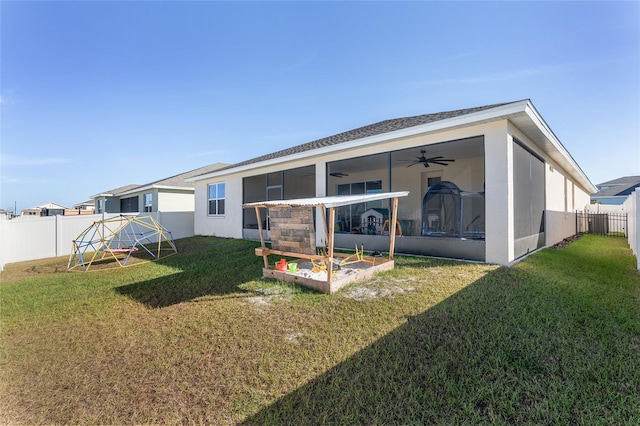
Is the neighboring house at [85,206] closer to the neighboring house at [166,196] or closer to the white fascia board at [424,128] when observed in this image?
the neighboring house at [166,196]

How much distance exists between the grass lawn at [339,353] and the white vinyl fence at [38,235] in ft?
26.7

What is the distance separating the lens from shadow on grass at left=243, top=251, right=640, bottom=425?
1.99 metres

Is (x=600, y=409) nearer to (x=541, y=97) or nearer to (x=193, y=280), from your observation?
(x=193, y=280)

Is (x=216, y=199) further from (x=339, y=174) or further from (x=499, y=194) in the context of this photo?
(x=499, y=194)

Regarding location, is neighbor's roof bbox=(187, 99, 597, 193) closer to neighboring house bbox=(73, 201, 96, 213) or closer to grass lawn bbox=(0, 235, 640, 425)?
grass lawn bbox=(0, 235, 640, 425)

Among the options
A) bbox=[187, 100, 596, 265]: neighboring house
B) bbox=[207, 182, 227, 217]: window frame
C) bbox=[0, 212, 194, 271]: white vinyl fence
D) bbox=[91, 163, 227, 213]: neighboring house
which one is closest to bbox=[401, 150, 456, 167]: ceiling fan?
bbox=[187, 100, 596, 265]: neighboring house

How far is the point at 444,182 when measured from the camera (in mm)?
9172

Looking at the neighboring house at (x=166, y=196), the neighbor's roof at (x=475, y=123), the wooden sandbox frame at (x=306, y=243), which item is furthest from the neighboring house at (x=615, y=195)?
the neighboring house at (x=166, y=196)

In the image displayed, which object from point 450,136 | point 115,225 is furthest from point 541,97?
point 115,225

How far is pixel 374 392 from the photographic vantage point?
2.26 m

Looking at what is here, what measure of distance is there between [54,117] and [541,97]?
2019 centimetres

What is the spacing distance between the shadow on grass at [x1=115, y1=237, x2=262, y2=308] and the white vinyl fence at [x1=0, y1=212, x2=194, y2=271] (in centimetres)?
617

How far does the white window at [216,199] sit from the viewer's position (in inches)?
559

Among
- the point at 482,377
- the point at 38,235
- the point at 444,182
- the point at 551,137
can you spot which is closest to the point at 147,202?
the point at 38,235
